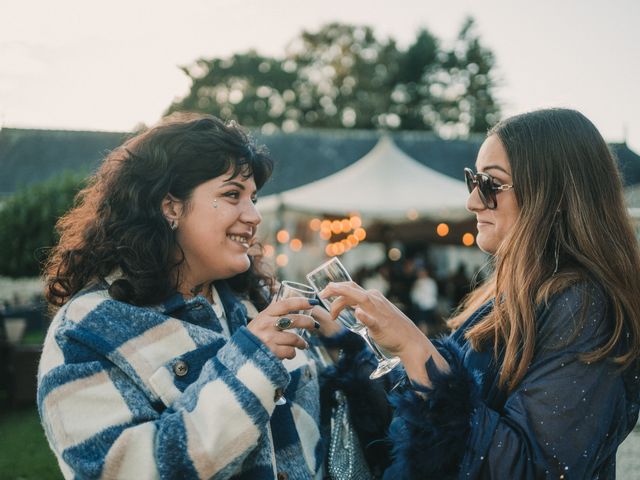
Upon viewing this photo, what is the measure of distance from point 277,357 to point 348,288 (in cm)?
31

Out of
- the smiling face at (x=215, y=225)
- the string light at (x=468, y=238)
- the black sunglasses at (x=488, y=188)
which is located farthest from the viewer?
the string light at (x=468, y=238)

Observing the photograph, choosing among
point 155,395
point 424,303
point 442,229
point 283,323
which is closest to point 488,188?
point 283,323

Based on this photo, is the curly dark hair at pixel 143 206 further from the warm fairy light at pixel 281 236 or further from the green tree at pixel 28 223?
the green tree at pixel 28 223

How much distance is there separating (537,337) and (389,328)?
447 mm

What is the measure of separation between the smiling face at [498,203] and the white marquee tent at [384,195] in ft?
22.9

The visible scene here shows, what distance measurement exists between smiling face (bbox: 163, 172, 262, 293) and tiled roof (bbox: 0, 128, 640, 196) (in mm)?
24612

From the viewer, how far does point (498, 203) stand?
1977 millimetres

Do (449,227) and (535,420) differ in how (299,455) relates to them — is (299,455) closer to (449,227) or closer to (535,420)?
(535,420)

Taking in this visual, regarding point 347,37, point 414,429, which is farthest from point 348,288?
point 347,37

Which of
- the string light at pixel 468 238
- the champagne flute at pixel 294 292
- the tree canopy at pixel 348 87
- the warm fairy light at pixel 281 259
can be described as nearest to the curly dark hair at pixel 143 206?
the champagne flute at pixel 294 292

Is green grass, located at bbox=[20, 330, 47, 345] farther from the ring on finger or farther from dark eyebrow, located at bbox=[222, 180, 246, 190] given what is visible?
the ring on finger

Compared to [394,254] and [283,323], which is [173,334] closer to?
[283,323]

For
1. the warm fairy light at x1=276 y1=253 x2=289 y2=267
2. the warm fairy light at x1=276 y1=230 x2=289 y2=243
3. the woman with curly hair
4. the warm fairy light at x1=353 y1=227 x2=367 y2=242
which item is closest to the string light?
the warm fairy light at x1=353 y1=227 x2=367 y2=242

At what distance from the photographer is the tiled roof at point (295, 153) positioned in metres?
27.4
